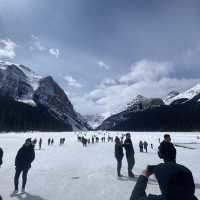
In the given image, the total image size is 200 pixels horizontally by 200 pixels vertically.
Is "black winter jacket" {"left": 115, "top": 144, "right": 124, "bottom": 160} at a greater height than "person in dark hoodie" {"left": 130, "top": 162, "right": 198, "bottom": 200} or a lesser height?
greater

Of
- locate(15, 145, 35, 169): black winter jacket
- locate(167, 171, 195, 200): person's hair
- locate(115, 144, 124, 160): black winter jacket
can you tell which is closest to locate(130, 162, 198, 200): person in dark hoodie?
locate(167, 171, 195, 200): person's hair

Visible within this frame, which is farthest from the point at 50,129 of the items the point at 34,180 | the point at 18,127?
the point at 34,180

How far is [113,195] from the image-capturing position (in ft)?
32.5

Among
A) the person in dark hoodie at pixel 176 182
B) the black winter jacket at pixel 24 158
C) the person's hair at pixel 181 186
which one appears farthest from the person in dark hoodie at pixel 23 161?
the person's hair at pixel 181 186

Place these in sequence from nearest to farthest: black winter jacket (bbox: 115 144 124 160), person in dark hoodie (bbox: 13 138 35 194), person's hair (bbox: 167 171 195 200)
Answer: person's hair (bbox: 167 171 195 200) < person in dark hoodie (bbox: 13 138 35 194) < black winter jacket (bbox: 115 144 124 160)

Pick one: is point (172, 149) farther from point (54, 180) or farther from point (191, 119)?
point (191, 119)

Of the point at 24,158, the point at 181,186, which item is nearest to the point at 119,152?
the point at 24,158

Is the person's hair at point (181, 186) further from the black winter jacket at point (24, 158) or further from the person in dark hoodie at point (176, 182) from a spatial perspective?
the black winter jacket at point (24, 158)

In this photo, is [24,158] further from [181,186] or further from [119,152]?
[181,186]

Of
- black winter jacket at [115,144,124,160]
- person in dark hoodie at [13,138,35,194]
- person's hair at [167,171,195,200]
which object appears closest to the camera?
person's hair at [167,171,195,200]

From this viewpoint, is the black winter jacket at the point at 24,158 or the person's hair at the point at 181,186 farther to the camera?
the black winter jacket at the point at 24,158

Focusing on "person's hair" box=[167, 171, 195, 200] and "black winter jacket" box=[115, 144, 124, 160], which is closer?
"person's hair" box=[167, 171, 195, 200]

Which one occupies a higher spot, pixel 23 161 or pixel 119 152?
pixel 119 152

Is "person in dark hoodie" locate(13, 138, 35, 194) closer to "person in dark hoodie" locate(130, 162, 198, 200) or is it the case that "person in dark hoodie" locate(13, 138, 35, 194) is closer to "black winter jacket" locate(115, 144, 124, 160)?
"black winter jacket" locate(115, 144, 124, 160)
